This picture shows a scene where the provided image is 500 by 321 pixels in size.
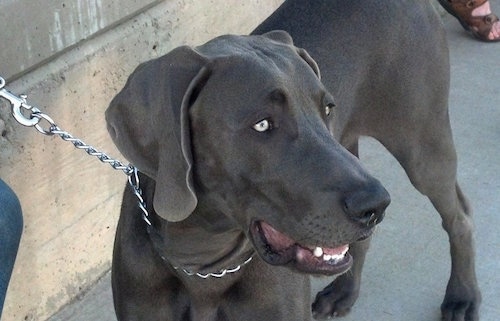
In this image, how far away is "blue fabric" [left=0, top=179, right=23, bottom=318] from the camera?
273 centimetres

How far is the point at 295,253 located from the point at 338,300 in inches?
58.8

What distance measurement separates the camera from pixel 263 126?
273cm

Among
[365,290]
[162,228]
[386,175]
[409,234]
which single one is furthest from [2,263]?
[386,175]

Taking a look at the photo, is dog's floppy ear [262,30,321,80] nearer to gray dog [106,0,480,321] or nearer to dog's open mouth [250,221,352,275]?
gray dog [106,0,480,321]

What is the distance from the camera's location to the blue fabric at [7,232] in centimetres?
273

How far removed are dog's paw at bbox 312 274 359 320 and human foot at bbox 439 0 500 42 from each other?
102 inches

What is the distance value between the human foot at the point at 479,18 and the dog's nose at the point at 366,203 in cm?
396

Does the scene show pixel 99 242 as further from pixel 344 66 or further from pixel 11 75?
pixel 344 66

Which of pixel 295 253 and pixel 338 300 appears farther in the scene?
pixel 338 300

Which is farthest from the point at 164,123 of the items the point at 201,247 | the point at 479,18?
the point at 479,18

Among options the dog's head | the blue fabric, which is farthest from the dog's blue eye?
the blue fabric

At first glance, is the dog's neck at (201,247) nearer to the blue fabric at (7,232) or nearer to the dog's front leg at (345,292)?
the blue fabric at (7,232)

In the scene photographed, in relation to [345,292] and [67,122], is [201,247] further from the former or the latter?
[345,292]

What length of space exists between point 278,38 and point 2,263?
41.3 inches
